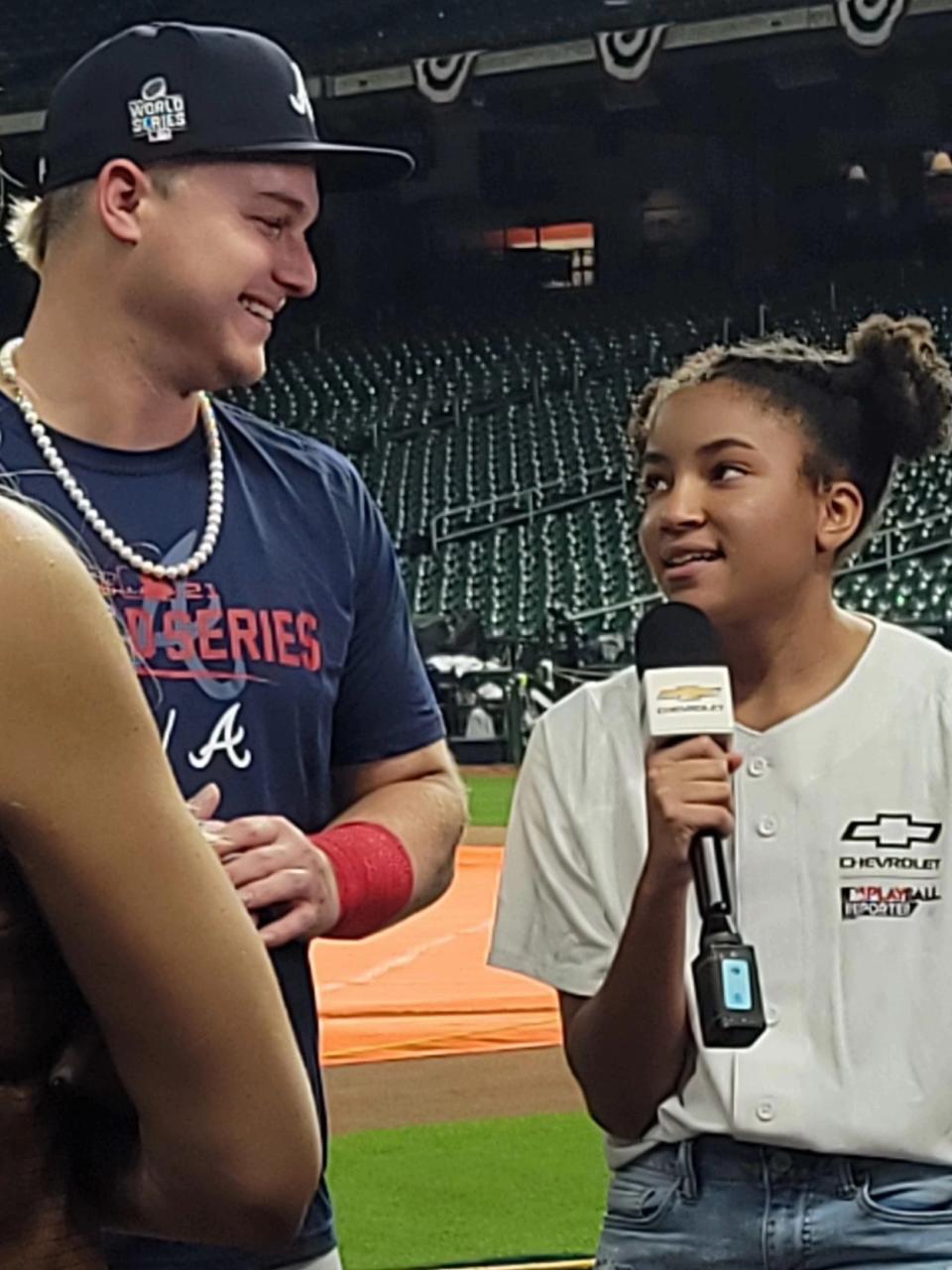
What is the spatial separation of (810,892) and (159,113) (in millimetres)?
884

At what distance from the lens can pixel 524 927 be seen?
7.25 feet

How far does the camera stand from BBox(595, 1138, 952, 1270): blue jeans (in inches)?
78.4

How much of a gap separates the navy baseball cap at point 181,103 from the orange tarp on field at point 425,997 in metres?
3.62

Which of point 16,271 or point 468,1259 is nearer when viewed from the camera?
point 468,1259

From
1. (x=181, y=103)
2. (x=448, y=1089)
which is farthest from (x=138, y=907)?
(x=448, y=1089)

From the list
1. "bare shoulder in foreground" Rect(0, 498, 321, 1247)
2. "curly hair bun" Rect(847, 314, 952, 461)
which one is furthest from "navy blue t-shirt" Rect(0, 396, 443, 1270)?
"bare shoulder in foreground" Rect(0, 498, 321, 1247)

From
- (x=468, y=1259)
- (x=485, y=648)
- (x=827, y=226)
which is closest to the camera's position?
(x=468, y=1259)

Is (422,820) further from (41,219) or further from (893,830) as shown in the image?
(41,219)

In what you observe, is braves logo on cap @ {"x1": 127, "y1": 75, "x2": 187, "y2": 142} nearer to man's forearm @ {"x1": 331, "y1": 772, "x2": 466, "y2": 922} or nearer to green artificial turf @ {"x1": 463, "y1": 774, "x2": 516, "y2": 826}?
man's forearm @ {"x1": 331, "y1": 772, "x2": 466, "y2": 922}

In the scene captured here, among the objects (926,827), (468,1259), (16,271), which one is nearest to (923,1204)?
(926,827)

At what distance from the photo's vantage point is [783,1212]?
2.01 metres

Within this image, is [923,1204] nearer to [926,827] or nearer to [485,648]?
[926,827]

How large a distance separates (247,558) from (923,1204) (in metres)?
0.81

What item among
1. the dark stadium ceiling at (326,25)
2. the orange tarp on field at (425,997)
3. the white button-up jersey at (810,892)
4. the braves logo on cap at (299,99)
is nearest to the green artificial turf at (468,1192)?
the orange tarp on field at (425,997)
